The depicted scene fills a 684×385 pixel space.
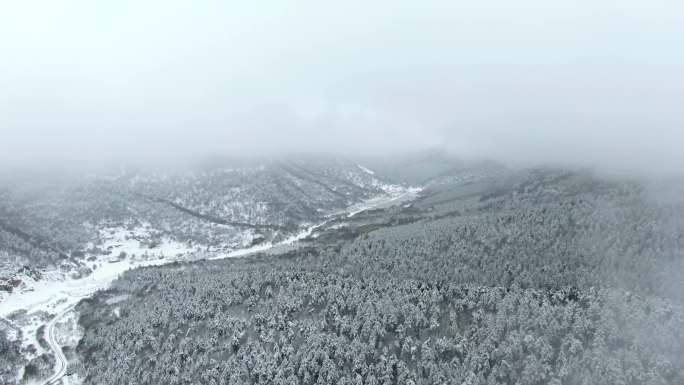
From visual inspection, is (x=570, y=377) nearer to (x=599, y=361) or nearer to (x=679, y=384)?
(x=599, y=361)

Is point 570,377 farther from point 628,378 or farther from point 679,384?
point 679,384

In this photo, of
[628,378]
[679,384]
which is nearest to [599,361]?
[628,378]

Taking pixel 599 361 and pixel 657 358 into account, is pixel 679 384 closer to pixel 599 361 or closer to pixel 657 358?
pixel 657 358

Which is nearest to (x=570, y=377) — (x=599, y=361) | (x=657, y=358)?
(x=599, y=361)

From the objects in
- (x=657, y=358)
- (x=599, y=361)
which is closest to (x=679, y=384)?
(x=657, y=358)

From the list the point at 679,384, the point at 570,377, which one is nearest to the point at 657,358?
the point at 679,384
